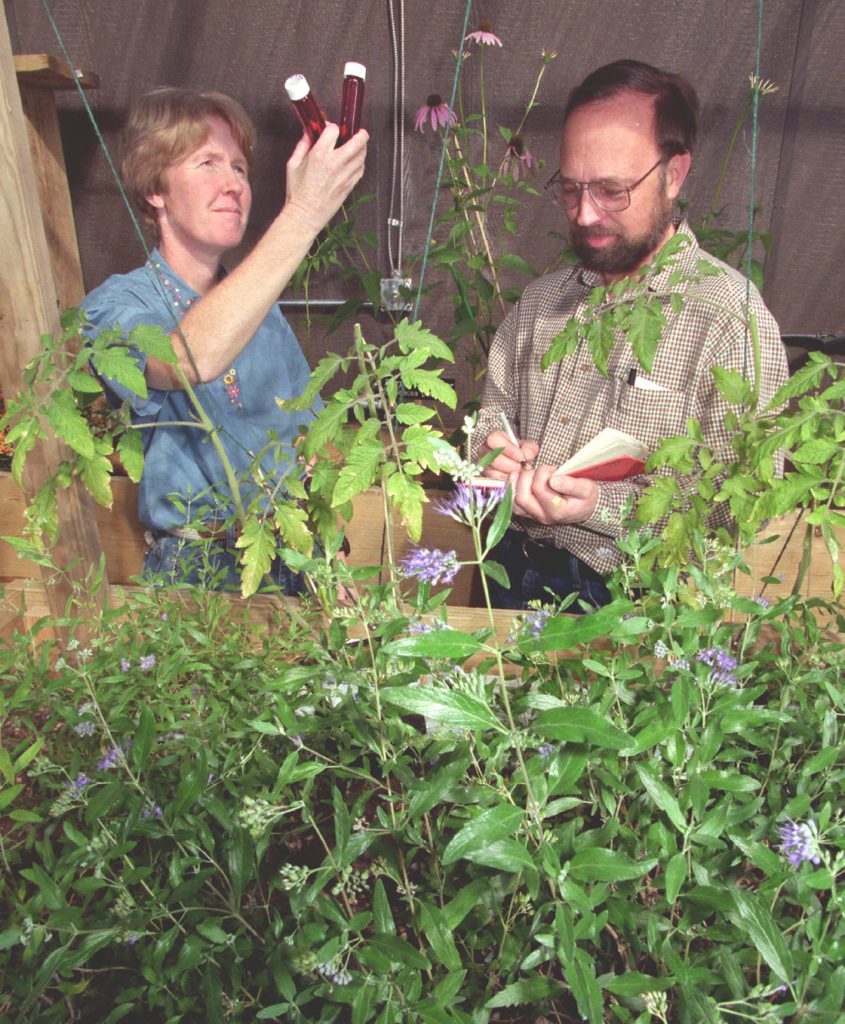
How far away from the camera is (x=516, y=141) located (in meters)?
1.88

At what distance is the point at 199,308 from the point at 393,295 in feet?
3.09

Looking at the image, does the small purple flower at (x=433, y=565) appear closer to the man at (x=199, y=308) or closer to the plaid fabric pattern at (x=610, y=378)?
the man at (x=199, y=308)

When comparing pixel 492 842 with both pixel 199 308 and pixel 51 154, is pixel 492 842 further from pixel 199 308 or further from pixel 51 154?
pixel 51 154

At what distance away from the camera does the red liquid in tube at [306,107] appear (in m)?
1.13

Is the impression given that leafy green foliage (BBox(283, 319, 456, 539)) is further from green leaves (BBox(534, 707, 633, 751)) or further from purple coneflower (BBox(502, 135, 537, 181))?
purple coneflower (BBox(502, 135, 537, 181))

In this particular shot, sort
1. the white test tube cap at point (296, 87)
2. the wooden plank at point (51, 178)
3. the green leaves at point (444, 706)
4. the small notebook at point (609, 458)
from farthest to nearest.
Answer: the wooden plank at point (51, 178)
the white test tube cap at point (296, 87)
the small notebook at point (609, 458)
the green leaves at point (444, 706)

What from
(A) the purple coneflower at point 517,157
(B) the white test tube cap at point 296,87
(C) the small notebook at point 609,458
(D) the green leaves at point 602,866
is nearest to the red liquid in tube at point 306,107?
(B) the white test tube cap at point 296,87

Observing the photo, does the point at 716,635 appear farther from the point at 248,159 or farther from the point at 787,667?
the point at 248,159

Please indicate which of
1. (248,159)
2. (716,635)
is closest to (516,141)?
(248,159)

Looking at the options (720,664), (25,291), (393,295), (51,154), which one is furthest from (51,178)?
(720,664)

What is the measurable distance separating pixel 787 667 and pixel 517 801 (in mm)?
318

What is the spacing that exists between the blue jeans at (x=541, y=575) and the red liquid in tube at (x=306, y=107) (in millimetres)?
812

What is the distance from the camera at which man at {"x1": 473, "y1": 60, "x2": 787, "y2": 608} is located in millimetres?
1357

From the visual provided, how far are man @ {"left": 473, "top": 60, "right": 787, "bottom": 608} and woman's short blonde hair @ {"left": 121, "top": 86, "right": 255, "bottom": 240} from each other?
640 mm
